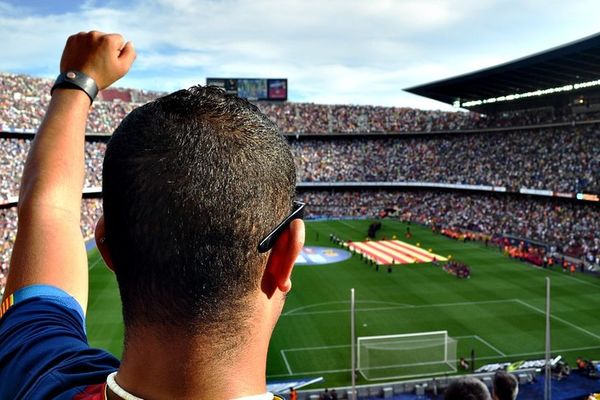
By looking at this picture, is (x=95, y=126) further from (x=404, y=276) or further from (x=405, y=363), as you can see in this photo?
(x=405, y=363)

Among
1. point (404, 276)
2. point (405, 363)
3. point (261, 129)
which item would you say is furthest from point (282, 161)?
point (404, 276)

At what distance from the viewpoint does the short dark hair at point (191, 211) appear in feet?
4.64

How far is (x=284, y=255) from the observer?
151 centimetres

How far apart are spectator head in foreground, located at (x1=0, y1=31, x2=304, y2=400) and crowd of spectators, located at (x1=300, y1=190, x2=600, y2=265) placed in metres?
43.7

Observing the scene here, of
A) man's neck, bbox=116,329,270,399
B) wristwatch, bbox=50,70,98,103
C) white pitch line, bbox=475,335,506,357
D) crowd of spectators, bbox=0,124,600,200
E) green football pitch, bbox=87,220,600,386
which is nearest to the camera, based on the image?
man's neck, bbox=116,329,270,399

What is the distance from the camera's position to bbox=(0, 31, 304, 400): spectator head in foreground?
1402 millimetres

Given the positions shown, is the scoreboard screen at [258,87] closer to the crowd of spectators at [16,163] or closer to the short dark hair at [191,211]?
the crowd of spectators at [16,163]

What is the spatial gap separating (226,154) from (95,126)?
7129 centimetres

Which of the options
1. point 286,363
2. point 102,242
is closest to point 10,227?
point 286,363

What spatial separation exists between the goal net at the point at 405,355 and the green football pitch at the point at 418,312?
2.66 ft

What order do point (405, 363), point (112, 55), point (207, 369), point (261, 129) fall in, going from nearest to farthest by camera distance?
point (207, 369), point (261, 129), point (112, 55), point (405, 363)

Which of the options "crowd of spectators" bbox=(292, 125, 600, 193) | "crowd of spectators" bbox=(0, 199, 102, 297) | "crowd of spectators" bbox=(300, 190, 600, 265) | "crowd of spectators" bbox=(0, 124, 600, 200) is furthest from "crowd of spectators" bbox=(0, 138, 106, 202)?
"crowd of spectators" bbox=(300, 190, 600, 265)

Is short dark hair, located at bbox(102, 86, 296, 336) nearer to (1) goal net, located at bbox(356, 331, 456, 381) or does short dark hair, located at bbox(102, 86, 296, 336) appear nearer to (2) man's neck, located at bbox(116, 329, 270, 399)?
(2) man's neck, located at bbox(116, 329, 270, 399)

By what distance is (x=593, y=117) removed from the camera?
173 ft
